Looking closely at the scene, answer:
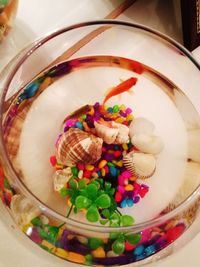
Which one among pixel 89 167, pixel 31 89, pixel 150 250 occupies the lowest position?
pixel 150 250

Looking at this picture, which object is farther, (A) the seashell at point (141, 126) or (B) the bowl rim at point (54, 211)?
(A) the seashell at point (141, 126)

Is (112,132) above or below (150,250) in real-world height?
above

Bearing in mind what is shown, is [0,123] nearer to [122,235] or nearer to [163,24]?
[122,235]

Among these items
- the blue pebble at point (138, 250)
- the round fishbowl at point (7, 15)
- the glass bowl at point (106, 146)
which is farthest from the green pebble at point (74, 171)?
the round fishbowl at point (7, 15)

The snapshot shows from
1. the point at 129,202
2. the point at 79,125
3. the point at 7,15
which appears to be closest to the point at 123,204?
the point at 129,202

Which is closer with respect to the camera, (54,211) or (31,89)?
(54,211)

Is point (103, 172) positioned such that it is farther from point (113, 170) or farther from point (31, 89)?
point (31, 89)

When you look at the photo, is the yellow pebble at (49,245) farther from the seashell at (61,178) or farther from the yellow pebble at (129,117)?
the yellow pebble at (129,117)
